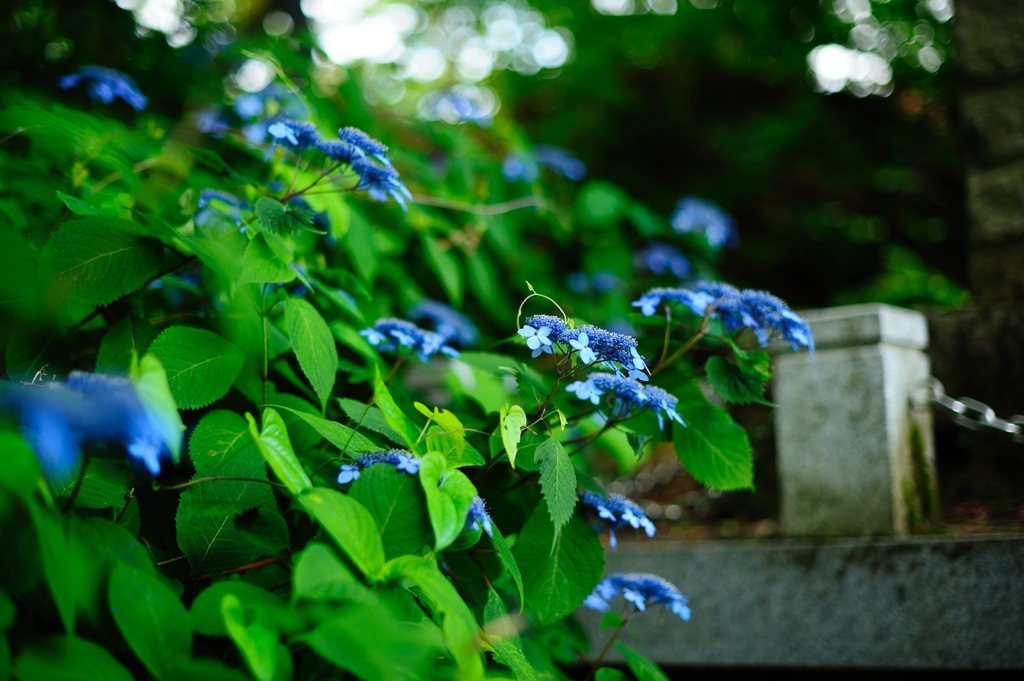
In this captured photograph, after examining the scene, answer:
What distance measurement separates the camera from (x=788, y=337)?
5.26 feet

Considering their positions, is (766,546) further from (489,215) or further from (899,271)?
(899,271)

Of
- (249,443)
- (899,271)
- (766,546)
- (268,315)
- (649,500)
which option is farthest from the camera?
(899,271)

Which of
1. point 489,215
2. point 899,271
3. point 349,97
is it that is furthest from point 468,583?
point 899,271

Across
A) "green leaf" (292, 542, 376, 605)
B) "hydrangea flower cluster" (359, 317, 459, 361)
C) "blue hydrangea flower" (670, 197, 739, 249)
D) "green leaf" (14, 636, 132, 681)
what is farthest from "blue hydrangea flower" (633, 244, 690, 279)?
"green leaf" (14, 636, 132, 681)

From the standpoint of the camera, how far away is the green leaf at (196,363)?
1.40 meters

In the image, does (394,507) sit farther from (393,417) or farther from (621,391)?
(621,391)

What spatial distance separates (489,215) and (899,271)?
2.38 m

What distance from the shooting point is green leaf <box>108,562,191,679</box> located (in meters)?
0.94

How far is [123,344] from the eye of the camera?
4.84 ft

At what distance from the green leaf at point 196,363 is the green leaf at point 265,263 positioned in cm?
18

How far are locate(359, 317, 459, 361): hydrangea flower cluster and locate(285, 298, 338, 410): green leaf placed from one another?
0.51 ft

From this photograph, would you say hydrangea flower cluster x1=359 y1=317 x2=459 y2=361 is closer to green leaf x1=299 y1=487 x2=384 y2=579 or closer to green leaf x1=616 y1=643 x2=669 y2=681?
green leaf x1=299 y1=487 x2=384 y2=579

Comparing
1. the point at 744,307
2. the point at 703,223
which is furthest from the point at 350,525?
the point at 703,223

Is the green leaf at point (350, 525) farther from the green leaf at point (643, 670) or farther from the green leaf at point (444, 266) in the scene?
the green leaf at point (444, 266)
